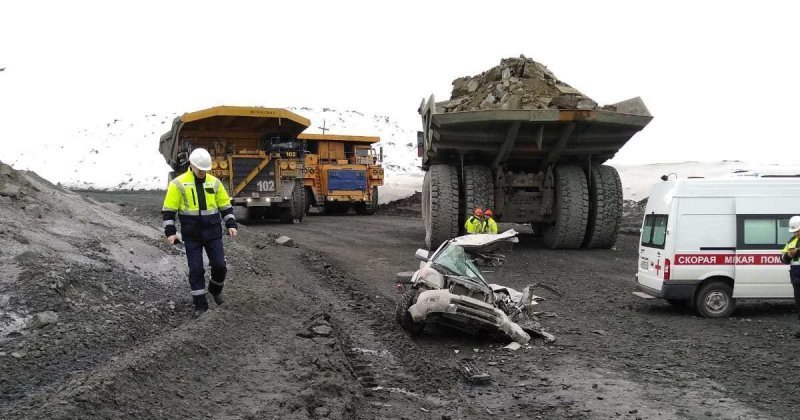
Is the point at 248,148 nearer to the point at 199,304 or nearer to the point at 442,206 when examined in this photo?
the point at 442,206

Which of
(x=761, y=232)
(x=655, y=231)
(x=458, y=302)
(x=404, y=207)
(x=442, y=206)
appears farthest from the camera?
(x=404, y=207)

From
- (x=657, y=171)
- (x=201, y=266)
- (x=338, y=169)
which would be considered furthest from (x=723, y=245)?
(x=657, y=171)

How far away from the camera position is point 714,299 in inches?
274

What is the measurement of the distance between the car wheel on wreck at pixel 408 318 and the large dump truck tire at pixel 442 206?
19.1 ft

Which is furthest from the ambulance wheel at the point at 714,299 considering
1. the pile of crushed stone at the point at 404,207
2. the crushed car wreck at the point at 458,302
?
the pile of crushed stone at the point at 404,207

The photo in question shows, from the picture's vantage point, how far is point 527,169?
12633 mm

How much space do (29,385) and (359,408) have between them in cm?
191

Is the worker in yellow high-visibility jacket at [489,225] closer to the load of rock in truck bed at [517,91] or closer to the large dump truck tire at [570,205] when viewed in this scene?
the large dump truck tire at [570,205]

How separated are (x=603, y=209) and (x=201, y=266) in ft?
27.6

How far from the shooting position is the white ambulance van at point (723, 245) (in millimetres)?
6898

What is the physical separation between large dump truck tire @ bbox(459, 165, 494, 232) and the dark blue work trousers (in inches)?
257

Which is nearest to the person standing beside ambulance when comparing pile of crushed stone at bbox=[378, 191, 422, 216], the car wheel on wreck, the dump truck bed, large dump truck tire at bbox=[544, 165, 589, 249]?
the car wheel on wreck

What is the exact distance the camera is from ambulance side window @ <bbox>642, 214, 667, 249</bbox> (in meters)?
7.16

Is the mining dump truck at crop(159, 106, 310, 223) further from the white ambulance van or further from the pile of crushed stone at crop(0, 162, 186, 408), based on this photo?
the white ambulance van
